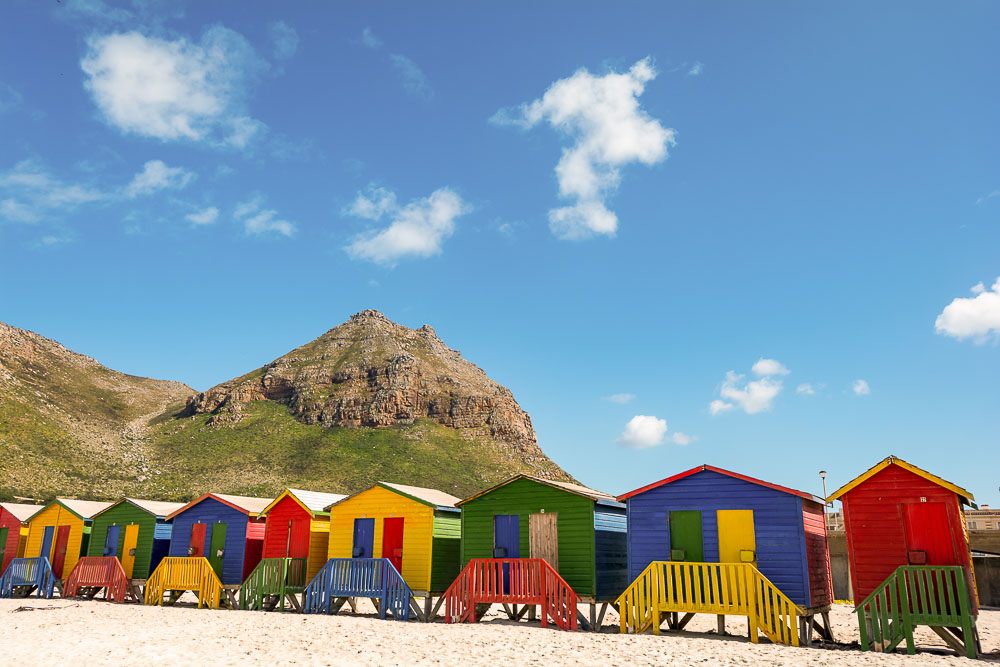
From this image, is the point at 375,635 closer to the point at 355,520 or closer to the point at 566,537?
the point at 566,537

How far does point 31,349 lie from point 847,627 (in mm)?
109601

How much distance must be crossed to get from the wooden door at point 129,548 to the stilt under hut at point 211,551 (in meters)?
1.77

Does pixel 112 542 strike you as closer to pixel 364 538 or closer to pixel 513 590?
pixel 364 538

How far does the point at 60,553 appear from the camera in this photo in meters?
34.3

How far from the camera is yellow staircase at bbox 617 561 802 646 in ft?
53.8

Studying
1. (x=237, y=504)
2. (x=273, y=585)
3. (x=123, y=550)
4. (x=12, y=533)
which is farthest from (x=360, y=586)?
(x=12, y=533)

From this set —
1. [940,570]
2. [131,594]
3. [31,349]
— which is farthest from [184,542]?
[31,349]

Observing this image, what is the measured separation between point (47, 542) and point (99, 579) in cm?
846

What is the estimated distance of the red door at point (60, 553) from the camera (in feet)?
112

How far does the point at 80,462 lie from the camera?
2763 inches

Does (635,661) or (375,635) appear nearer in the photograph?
(635,661)

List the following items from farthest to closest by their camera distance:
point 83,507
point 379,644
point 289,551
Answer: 1. point 83,507
2. point 289,551
3. point 379,644

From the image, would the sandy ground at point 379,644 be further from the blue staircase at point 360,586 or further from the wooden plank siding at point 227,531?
the wooden plank siding at point 227,531

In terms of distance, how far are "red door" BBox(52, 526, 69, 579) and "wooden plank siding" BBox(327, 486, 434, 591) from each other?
16.6 m
